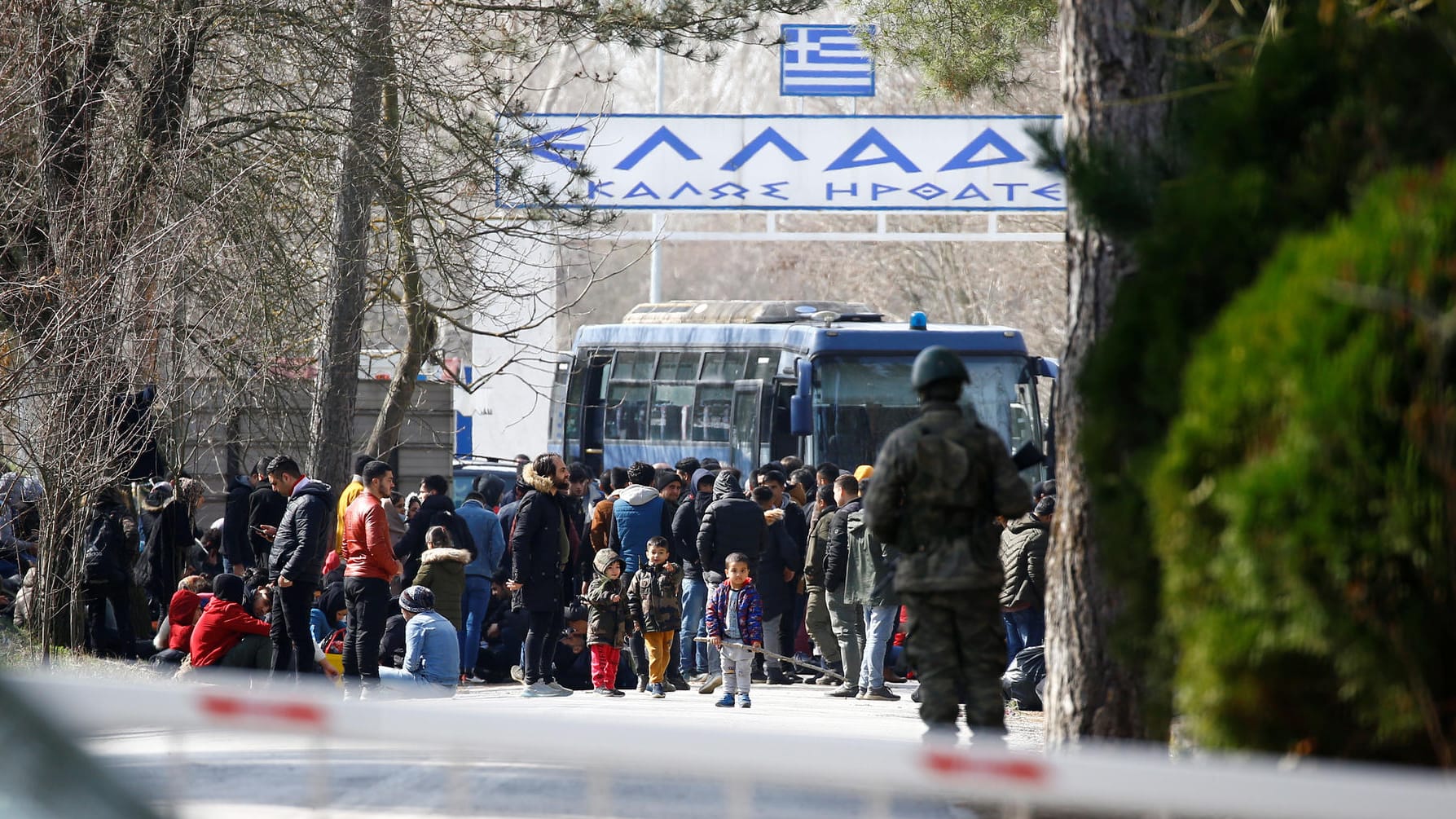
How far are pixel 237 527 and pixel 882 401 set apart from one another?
792 cm

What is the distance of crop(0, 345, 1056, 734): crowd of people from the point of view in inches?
424

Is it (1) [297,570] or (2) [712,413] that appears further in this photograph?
(2) [712,413]

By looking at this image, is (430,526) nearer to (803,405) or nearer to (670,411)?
(803,405)

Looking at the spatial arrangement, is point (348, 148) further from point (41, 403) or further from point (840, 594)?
point (840, 594)

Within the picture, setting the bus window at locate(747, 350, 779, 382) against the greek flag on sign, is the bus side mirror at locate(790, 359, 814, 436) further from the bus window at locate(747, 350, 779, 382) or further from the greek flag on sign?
the greek flag on sign

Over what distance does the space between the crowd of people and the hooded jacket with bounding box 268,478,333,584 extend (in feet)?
0.04

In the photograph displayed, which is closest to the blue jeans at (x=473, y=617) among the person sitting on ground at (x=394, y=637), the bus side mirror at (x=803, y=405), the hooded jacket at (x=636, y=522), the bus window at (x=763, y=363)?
the hooded jacket at (x=636, y=522)

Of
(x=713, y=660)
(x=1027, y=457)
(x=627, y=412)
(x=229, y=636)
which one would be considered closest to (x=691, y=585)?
(x=713, y=660)

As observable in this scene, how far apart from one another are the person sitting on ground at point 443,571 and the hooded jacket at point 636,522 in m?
1.26

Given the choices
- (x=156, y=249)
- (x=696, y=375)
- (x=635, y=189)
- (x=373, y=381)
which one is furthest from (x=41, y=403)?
(x=635, y=189)

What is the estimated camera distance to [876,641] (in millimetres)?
11789

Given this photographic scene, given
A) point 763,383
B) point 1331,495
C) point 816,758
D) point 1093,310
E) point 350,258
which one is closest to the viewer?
point 816,758

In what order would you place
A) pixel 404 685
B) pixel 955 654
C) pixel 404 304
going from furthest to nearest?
pixel 404 304
pixel 404 685
pixel 955 654

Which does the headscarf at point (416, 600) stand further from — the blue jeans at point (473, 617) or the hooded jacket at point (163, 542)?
the hooded jacket at point (163, 542)
